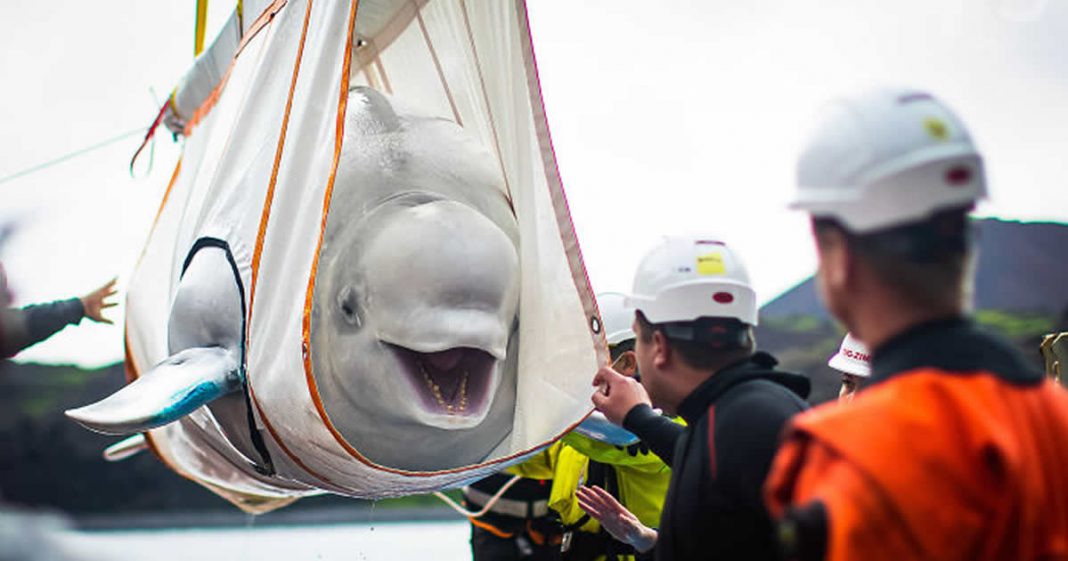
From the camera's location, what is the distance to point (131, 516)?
14469 millimetres

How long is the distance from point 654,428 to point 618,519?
2.57ft

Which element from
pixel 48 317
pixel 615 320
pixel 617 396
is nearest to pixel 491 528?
pixel 615 320

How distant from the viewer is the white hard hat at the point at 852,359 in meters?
3.59

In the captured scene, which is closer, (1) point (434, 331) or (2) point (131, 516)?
(1) point (434, 331)

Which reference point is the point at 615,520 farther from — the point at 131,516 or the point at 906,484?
the point at 131,516

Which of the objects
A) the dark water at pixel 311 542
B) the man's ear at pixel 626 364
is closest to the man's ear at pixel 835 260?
the man's ear at pixel 626 364

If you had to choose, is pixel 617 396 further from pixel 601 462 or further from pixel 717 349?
pixel 601 462

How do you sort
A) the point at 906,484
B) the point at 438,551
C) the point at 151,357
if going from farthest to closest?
the point at 438,551
the point at 151,357
the point at 906,484

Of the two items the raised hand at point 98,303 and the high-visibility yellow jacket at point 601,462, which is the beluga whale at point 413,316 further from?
the raised hand at point 98,303

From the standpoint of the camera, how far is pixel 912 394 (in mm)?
1270

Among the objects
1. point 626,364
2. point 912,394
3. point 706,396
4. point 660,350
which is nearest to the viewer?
point 912,394

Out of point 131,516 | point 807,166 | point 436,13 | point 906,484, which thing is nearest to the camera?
point 906,484

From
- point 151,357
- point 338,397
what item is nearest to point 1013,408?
point 338,397

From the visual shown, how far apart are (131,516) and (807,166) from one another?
14690 millimetres
